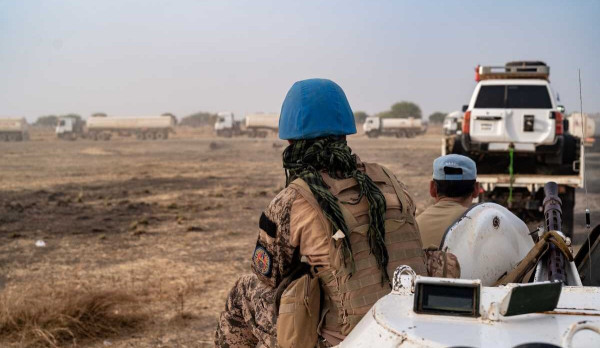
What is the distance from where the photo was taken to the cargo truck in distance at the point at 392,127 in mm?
68250

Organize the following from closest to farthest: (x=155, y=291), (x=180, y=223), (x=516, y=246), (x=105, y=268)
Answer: (x=516, y=246) → (x=155, y=291) → (x=105, y=268) → (x=180, y=223)

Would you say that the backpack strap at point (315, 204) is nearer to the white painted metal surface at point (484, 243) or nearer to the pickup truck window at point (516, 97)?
the white painted metal surface at point (484, 243)

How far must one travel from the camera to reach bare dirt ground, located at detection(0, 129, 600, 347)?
274 inches

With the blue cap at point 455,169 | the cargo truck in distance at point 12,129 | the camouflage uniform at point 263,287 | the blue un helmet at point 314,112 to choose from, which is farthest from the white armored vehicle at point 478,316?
the cargo truck in distance at point 12,129

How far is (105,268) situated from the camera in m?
9.03

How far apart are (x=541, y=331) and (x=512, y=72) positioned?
11.0 metres

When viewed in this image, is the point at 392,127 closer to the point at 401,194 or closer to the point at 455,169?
the point at 455,169

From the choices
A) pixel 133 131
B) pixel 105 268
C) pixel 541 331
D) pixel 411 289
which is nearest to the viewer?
pixel 541 331

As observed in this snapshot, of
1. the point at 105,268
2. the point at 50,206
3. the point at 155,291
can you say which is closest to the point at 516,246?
the point at 155,291

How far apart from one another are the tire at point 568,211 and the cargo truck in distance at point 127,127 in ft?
202

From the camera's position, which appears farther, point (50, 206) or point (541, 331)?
point (50, 206)

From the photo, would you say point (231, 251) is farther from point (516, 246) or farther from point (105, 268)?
point (516, 246)

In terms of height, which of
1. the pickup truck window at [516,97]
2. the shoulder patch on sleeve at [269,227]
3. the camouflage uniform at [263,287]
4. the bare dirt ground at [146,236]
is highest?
the pickup truck window at [516,97]

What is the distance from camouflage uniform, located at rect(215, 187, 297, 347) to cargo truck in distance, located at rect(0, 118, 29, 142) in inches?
2465
